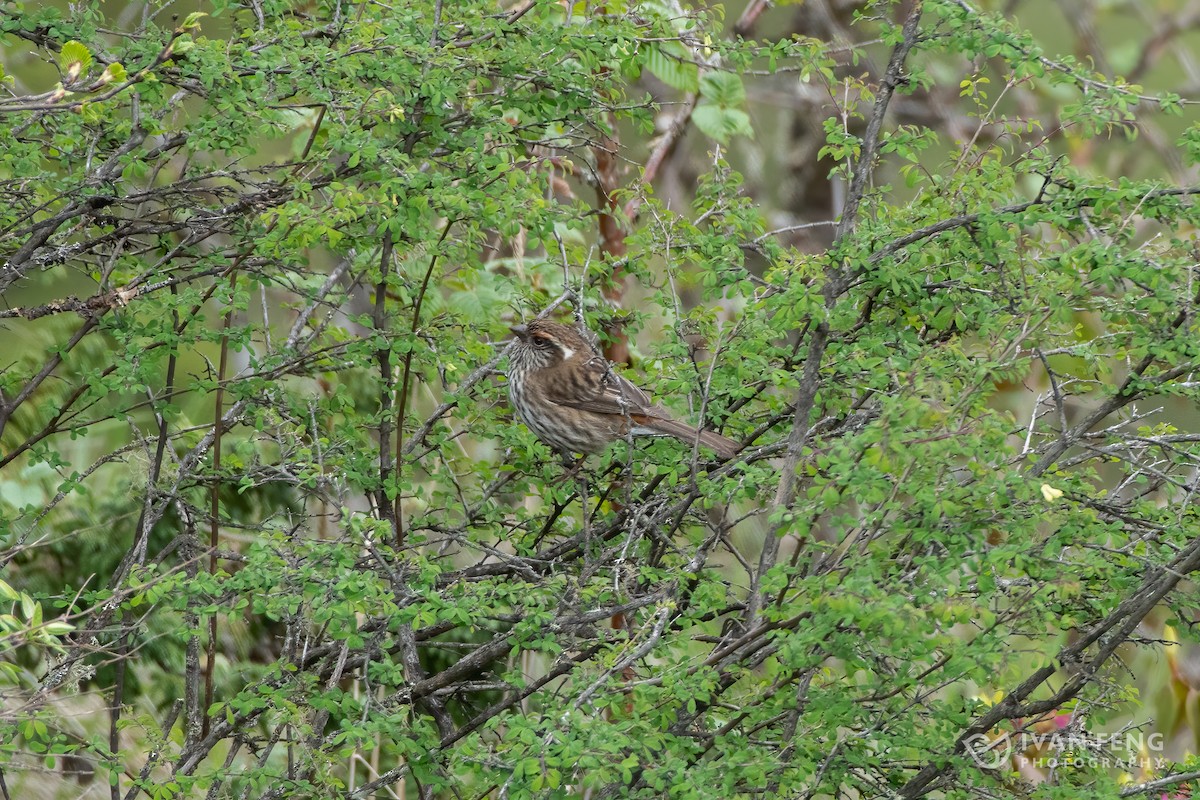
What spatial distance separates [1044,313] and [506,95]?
1.90 metres

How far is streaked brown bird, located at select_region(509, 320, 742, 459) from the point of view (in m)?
4.92

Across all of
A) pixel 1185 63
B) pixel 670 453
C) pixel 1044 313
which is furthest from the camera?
pixel 1185 63

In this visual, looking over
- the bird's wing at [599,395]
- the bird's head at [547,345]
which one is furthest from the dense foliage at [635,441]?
the bird's head at [547,345]

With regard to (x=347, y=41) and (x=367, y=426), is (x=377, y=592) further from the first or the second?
(x=347, y=41)

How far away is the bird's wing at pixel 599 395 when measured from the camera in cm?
483

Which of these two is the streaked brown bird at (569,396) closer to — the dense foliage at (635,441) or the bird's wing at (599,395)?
the bird's wing at (599,395)

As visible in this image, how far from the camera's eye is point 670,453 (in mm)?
4316

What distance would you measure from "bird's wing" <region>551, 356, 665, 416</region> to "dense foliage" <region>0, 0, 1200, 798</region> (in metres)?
0.15

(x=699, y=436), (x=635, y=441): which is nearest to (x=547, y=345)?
(x=635, y=441)

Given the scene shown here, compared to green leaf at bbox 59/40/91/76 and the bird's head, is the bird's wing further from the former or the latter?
green leaf at bbox 59/40/91/76

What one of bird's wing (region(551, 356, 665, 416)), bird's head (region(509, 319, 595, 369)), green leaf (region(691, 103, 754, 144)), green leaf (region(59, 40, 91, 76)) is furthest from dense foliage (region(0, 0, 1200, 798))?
green leaf (region(691, 103, 754, 144))

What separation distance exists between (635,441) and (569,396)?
954 millimetres

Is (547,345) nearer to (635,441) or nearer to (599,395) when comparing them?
(599,395)

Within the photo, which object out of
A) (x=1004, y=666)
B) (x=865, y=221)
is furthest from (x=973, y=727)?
(x=865, y=221)
